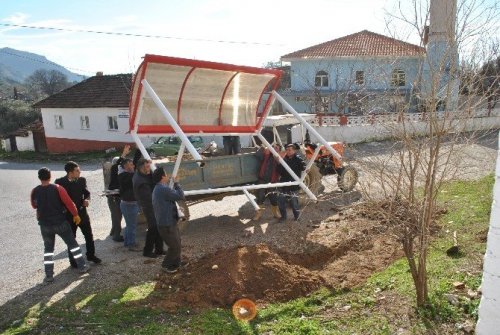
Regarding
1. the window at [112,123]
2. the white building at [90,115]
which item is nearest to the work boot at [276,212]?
the white building at [90,115]

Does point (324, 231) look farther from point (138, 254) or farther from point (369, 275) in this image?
point (138, 254)

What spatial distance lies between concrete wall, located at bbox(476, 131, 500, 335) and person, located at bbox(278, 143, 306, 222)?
16.5ft

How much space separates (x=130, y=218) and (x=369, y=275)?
4.06m

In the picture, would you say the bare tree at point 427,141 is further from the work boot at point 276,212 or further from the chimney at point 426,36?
the work boot at point 276,212

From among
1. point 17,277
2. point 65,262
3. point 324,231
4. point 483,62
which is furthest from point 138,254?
point 483,62

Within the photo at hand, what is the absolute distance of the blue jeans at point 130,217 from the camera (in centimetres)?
737

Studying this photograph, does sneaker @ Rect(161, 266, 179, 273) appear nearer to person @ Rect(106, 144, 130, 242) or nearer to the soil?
the soil

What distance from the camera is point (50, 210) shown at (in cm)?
611

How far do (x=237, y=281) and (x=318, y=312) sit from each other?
3.91ft

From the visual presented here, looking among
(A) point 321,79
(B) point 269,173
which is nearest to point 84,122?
(A) point 321,79

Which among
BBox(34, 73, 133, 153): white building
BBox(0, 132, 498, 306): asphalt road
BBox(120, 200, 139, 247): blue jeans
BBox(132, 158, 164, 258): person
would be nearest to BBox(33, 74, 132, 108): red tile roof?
BBox(34, 73, 133, 153): white building

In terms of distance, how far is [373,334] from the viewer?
432 cm

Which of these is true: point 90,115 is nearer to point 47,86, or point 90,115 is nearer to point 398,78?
point 398,78

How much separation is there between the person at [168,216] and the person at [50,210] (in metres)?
1.24
